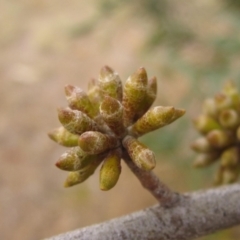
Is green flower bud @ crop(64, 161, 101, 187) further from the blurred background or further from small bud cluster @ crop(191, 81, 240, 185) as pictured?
the blurred background

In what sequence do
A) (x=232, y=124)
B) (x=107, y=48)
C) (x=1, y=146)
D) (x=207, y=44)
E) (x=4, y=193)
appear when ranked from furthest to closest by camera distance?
(x=107, y=48) < (x=1, y=146) < (x=4, y=193) < (x=207, y=44) < (x=232, y=124)

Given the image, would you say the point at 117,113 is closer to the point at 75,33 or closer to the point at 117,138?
the point at 117,138

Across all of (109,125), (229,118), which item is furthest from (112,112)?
(229,118)

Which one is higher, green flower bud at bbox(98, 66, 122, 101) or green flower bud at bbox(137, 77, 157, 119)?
green flower bud at bbox(98, 66, 122, 101)

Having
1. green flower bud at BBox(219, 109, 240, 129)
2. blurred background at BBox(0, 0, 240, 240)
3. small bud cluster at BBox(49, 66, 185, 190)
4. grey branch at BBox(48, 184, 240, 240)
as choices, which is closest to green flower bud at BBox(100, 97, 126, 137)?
small bud cluster at BBox(49, 66, 185, 190)

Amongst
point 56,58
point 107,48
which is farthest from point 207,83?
point 56,58
